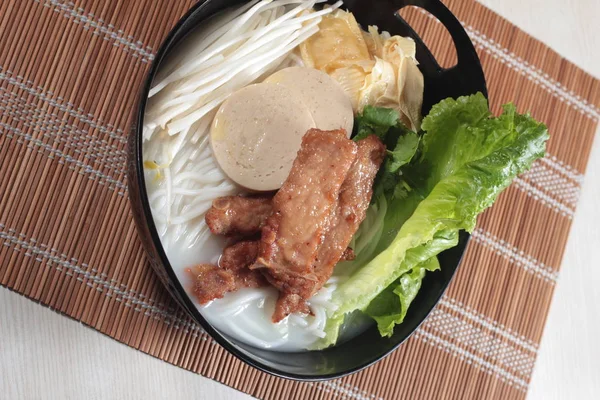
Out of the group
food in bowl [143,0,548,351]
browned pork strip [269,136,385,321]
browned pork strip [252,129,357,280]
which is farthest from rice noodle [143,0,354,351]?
browned pork strip [252,129,357,280]

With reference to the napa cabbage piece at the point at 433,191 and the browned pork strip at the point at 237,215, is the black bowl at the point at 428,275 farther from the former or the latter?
the browned pork strip at the point at 237,215

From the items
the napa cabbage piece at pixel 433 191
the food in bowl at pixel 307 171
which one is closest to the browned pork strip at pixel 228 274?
the food in bowl at pixel 307 171

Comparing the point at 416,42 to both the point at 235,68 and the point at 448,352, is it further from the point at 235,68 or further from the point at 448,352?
the point at 448,352

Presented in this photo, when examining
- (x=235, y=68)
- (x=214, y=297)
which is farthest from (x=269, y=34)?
(x=214, y=297)

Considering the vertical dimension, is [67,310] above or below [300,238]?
below

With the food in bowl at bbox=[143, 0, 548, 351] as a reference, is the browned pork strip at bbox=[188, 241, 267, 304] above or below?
below

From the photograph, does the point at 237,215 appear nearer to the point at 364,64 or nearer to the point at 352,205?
the point at 352,205

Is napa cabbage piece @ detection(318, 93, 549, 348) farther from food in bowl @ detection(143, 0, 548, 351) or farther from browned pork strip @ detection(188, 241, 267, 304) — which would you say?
browned pork strip @ detection(188, 241, 267, 304)
